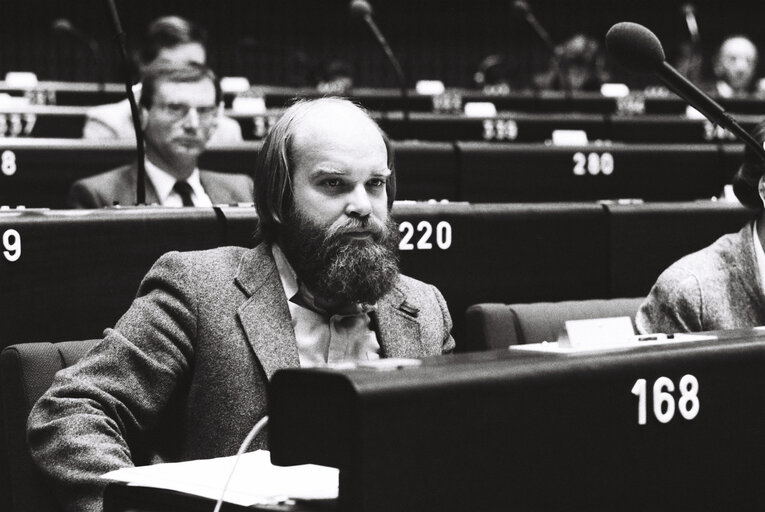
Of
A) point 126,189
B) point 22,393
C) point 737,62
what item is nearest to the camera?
point 22,393

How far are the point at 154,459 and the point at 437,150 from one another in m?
2.49

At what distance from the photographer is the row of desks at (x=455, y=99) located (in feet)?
26.9

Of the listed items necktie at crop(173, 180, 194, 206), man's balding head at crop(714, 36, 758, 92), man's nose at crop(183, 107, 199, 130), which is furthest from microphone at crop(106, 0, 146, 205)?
man's balding head at crop(714, 36, 758, 92)

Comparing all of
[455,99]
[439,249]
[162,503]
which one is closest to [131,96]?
[439,249]

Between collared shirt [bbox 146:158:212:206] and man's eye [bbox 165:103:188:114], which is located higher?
man's eye [bbox 165:103:188:114]

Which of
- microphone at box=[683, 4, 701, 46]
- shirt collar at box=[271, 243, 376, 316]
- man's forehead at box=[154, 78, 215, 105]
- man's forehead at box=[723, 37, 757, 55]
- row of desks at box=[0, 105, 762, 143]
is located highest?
microphone at box=[683, 4, 701, 46]

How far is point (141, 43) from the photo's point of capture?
11.2 m

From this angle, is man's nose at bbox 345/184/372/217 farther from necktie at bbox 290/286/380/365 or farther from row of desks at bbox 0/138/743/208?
row of desks at bbox 0/138/743/208

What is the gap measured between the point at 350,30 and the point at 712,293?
32.5 feet

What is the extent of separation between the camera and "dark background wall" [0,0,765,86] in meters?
11.0

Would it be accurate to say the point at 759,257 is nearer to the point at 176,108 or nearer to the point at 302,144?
the point at 302,144

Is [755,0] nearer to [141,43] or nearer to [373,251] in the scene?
[141,43]

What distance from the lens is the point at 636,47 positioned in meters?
1.84

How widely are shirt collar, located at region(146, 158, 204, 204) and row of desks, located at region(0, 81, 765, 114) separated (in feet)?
12.2
